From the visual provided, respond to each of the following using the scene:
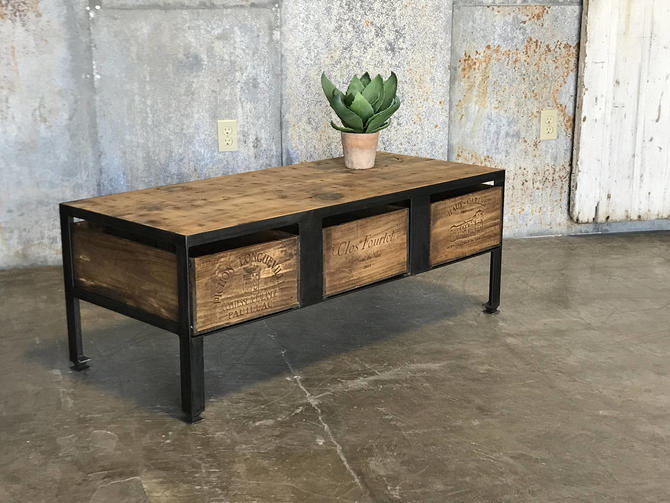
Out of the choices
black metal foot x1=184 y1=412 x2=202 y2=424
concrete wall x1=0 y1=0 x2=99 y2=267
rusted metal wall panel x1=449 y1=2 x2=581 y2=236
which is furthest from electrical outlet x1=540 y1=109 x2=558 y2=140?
black metal foot x1=184 y1=412 x2=202 y2=424

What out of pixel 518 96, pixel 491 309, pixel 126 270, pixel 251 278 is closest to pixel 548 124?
pixel 518 96

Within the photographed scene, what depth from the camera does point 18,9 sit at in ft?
11.5

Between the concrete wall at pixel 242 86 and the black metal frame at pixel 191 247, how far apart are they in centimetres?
108

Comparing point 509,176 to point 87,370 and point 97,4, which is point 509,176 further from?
point 87,370

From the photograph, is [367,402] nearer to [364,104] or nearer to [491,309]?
[491,309]

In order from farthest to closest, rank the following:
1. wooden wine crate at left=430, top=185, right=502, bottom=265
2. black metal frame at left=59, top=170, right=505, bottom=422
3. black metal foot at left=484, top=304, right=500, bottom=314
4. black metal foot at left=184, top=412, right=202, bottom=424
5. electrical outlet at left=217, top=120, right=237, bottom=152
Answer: electrical outlet at left=217, top=120, right=237, bottom=152
black metal foot at left=484, top=304, right=500, bottom=314
wooden wine crate at left=430, top=185, right=502, bottom=265
black metal foot at left=184, top=412, right=202, bottom=424
black metal frame at left=59, top=170, right=505, bottom=422

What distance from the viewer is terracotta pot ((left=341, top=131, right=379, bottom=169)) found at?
9.95 feet

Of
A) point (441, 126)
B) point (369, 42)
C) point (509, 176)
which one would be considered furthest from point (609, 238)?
point (369, 42)

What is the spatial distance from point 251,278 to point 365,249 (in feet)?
1.41

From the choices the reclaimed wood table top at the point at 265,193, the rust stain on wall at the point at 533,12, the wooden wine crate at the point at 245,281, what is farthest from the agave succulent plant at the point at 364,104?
the rust stain on wall at the point at 533,12

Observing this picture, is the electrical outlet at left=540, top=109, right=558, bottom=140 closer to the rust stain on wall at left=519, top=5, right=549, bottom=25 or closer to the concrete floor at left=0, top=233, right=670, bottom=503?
the rust stain on wall at left=519, top=5, right=549, bottom=25

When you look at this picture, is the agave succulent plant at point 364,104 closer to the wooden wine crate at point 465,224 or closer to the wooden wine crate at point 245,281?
the wooden wine crate at point 465,224

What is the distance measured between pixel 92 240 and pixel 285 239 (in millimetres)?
527

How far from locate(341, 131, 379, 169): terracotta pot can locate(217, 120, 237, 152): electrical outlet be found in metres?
0.87
